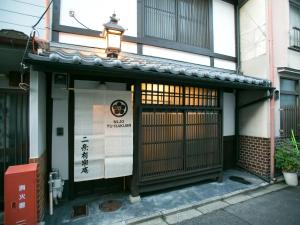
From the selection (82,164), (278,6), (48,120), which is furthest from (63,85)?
(278,6)

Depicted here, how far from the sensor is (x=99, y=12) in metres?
5.82

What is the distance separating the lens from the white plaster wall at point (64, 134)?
17.3 feet

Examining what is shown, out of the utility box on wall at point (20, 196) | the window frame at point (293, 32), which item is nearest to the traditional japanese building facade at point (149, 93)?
the window frame at point (293, 32)

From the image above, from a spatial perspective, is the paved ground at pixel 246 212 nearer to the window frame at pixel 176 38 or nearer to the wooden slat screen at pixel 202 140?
the wooden slat screen at pixel 202 140

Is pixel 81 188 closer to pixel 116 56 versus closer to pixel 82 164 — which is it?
pixel 82 164

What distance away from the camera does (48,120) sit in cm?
523

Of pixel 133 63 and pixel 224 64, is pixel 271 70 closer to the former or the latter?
pixel 224 64

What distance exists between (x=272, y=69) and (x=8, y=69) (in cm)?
877

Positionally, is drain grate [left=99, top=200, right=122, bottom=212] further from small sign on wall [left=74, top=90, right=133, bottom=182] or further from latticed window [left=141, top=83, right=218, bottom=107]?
latticed window [left=141, top=83, right=218, bottom=107]

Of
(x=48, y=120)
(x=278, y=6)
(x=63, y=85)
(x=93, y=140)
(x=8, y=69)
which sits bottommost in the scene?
(x=93, y=140)

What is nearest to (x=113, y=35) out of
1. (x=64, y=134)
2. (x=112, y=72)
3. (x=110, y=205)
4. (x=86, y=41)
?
(x=86, y=41)

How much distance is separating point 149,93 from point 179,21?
3.53m

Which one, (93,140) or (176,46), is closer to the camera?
(93,140)

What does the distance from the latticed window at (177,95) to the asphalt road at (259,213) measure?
10.9ft
